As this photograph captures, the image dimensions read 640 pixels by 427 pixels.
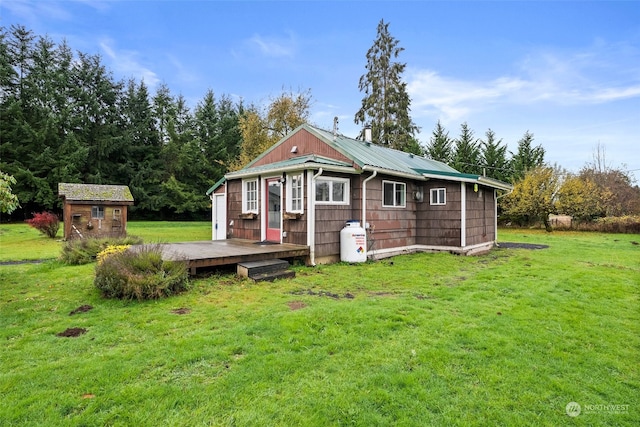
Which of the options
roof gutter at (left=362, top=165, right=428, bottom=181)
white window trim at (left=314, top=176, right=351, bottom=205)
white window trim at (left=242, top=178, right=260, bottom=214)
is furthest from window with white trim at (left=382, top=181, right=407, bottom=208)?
white window trim at (left=242, top=178, right=260, bottom=214)

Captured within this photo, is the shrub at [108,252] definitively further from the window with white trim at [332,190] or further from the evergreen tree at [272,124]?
the evergreen tree at [272,124]

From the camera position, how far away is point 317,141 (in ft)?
34.6

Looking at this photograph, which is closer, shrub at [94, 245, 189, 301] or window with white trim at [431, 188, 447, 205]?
shrub at [94, 245, 189, 301]

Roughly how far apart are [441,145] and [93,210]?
78.7 ft

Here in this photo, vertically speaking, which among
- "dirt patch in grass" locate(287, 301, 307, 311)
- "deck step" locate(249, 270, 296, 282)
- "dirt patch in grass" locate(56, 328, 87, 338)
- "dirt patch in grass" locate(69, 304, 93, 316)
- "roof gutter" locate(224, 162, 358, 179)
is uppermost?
"roof gutter" locate(224, 162, 358, 179)

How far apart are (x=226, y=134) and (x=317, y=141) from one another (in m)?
23.8

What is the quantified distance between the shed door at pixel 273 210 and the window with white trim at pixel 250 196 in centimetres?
59

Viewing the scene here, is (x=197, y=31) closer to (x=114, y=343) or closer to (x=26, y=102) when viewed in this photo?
(x=114, y=343)

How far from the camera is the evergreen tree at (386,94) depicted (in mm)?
26812

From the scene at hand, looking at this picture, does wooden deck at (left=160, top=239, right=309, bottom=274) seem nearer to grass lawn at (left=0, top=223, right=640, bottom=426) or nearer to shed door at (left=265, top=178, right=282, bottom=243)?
grass lawn at (left=0, top=223, right=640, bottom=426)

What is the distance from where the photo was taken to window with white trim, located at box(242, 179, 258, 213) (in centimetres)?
1005

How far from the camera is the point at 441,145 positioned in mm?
27016

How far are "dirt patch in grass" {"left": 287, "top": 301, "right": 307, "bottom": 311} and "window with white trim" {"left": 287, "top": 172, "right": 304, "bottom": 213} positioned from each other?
143 inches

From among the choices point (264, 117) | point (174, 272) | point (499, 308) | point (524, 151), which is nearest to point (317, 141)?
point (174, 272)
